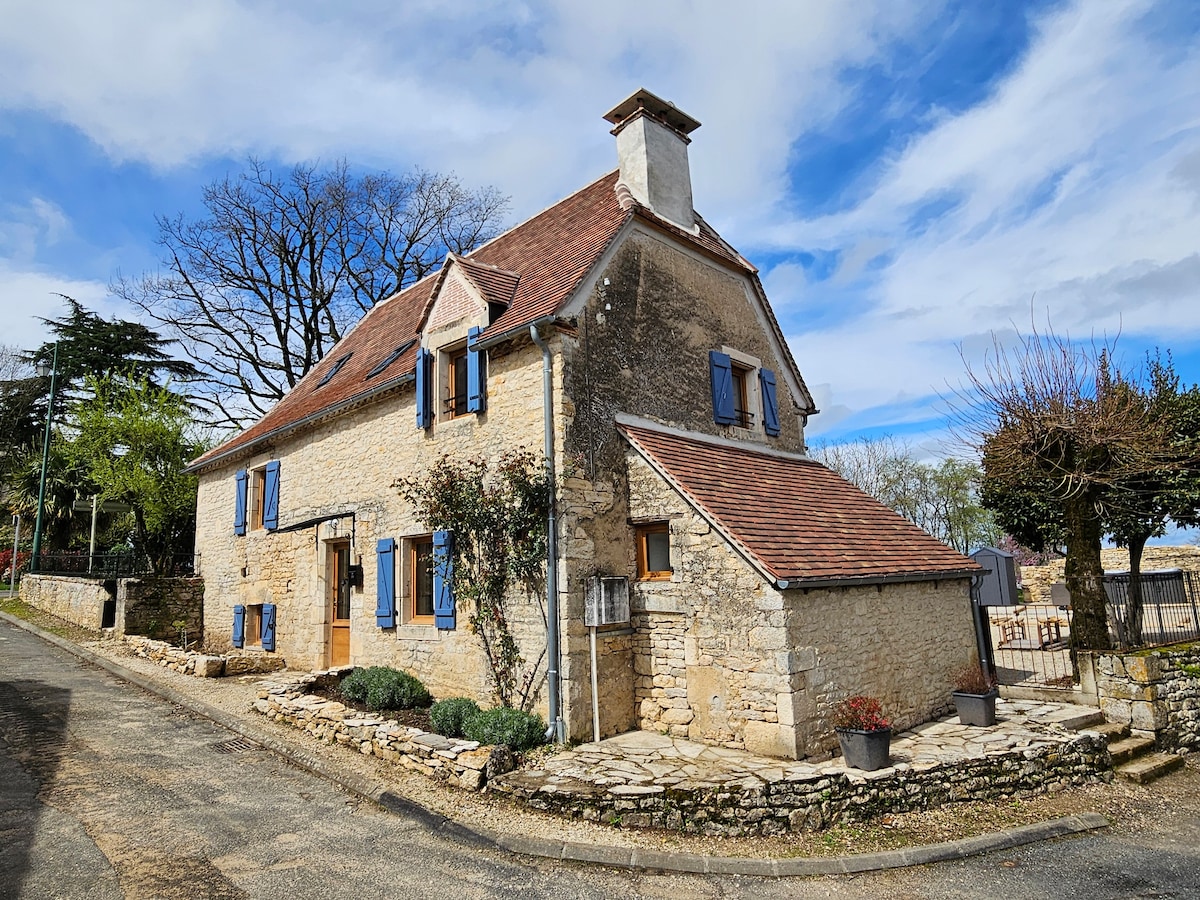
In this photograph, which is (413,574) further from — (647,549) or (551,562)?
(647,549)

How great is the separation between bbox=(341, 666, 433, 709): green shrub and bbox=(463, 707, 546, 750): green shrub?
1.82 meters

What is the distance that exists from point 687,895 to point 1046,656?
43.9ft

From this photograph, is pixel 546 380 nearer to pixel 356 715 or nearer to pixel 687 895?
pixel 356 715

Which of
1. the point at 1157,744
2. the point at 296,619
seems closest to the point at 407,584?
the point at 296,619

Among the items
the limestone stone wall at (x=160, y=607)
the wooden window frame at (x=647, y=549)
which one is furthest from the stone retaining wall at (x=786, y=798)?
the limestone stone wall at (x=160, y=607)

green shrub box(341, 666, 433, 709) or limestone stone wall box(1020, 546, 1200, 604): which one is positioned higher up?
limestone stone wall box(1020, 546, 1200, 604)

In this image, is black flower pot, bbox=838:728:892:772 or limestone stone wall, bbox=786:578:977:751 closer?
black flower pot, bbox=838:728:892:772

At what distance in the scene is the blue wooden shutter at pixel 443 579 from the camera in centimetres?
980

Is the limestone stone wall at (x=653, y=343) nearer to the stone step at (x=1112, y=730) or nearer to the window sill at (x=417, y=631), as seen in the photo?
the window sill at (x=417, y=631)

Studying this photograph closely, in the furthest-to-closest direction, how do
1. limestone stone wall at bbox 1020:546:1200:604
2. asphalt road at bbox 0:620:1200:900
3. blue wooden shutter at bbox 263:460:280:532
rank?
limestone stone wall at bbox 1020:546:1200:604 → blue wooden shutter at bbox 263:460:280:532 → asphalt road at bbox 0:620:1200:900

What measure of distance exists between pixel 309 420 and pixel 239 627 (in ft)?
17.6

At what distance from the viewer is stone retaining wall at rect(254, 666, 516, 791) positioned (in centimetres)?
739

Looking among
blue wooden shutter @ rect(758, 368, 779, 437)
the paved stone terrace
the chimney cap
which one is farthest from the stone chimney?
the paved stone terrace

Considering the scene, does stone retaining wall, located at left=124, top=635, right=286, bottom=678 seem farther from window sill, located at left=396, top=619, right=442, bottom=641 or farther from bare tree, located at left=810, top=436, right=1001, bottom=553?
bare tree, located at left=810, top=436, right=1001, bottom=553
